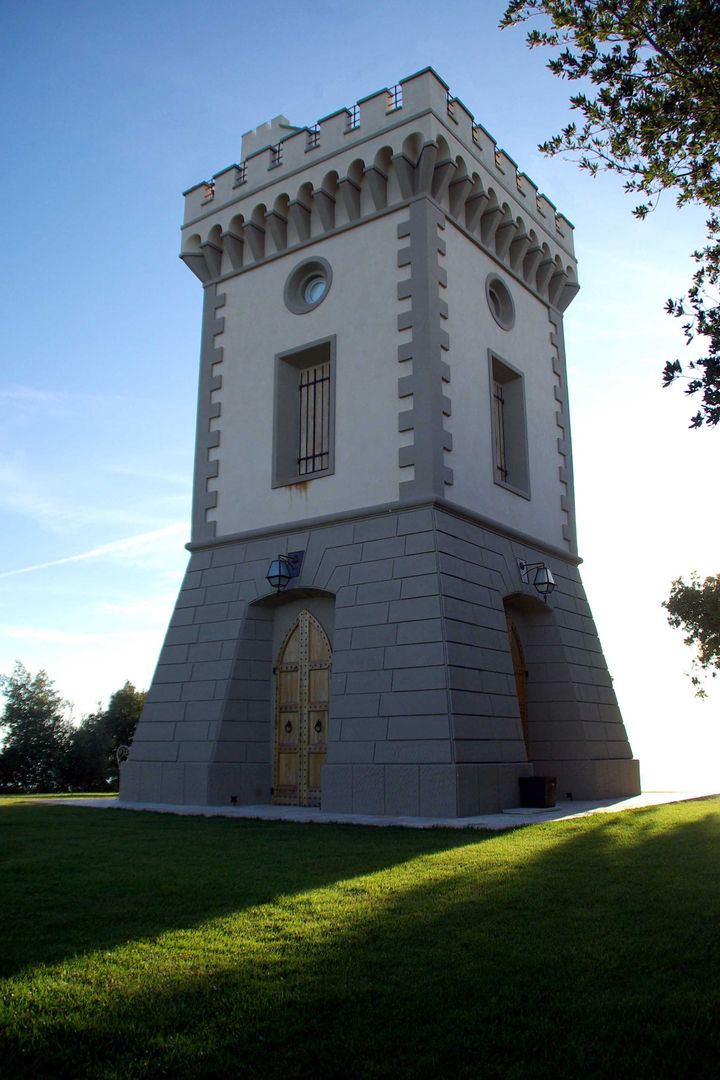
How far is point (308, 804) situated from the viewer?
12438 mm

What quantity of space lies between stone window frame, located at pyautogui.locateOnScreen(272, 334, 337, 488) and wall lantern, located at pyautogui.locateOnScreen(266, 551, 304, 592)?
1.37 m

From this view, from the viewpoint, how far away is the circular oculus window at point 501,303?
14.9 metres

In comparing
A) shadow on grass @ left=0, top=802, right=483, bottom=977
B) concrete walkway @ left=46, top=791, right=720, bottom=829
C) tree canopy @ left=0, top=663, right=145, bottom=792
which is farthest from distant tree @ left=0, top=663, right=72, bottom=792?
shadow on grass @ left=0, top=802, right=483, bottom=977

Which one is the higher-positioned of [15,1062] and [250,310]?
[250,310]

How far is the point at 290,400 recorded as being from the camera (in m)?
14.4

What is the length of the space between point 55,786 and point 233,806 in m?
12.5

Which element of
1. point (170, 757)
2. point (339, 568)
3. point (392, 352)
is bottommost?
point (170, 757)

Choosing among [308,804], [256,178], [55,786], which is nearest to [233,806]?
[308,804]

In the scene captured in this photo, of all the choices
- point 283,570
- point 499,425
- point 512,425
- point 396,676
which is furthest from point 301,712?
point 512,425

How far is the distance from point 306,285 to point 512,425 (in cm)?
456

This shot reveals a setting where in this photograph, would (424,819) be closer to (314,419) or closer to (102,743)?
(314,419)

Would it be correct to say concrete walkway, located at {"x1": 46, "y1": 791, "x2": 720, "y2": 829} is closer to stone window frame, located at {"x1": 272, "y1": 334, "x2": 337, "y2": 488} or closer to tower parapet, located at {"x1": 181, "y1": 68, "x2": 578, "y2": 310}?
stone window frame, located at {"x1": 272, "y1": 334, "x2": 337, "y2": 488}

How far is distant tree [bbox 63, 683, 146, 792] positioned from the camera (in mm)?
22430

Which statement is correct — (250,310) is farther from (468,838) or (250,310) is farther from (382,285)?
(468,838)
